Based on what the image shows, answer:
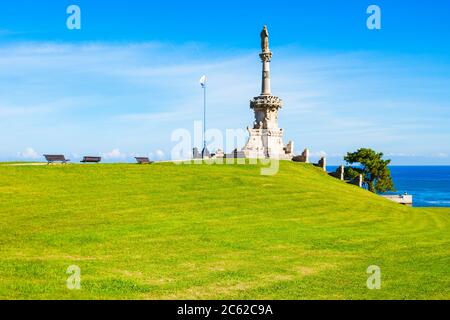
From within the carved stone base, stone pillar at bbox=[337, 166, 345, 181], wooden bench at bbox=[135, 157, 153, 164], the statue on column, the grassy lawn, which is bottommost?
the grassy lawn

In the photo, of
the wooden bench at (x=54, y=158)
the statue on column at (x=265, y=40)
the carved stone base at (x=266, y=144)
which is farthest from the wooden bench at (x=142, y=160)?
the statue on column at (x=265, y=40)

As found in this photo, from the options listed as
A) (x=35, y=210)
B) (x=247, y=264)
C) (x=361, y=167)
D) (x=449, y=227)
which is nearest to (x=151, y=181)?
(x=35, y=210)

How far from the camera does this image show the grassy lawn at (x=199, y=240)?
14.4m

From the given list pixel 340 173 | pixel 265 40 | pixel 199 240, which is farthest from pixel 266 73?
pixel 199 240

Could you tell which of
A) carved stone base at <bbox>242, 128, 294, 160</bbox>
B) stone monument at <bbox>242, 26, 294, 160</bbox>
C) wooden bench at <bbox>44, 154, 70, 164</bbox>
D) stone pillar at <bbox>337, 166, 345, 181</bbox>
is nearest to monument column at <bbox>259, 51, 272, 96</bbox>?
stone monument at <bbox>242, 26, 294, 160</bbox>

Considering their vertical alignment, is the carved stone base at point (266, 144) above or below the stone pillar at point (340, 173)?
above

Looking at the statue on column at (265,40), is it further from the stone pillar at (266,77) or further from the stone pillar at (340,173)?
the stone pillar at (340,173)

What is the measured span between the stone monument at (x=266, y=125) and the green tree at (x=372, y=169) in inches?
782

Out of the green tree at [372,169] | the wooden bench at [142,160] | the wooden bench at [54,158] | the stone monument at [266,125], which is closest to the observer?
the wooden bench at [54,158]

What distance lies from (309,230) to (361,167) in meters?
64.7

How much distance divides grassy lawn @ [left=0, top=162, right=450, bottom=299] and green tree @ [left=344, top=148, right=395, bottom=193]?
47.4 metres

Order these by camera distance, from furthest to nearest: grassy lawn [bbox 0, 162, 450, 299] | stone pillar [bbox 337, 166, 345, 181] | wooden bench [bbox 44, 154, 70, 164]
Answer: stone pillar [bbox 337, 166, 345, 181], wooden bench [bbox 44, 154, 70, 164], grassy lawn [bbox 0, 162, 450, 299]

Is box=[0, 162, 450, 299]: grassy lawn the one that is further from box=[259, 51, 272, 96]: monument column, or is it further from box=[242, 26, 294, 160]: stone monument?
box=[259, 51, 272, 96]: monument column

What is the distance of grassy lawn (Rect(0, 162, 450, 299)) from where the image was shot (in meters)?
14.4
